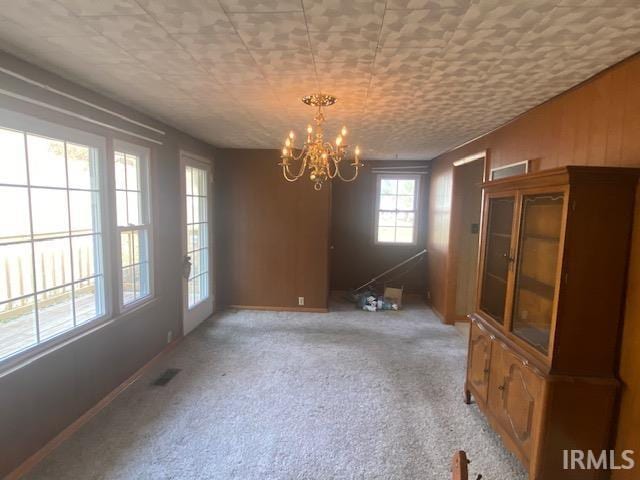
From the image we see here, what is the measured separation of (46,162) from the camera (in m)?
2.01

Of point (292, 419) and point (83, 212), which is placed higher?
point (83, 212)

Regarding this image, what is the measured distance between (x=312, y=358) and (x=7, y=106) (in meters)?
2.99

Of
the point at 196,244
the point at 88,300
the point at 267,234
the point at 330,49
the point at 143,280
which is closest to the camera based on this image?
the point at 330,49

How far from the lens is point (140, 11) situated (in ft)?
4.39

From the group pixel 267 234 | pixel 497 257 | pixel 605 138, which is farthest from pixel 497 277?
pixel 267 234

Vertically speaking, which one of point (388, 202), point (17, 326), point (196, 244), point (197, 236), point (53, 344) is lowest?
point (53, 344)

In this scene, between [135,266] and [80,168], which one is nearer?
[80,168]

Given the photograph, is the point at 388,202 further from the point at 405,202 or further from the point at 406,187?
the point at 406,187

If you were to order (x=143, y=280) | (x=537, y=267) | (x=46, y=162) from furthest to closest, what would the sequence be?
(x=143, y=280)
(x=46, y=162)
(x=537, y=267)

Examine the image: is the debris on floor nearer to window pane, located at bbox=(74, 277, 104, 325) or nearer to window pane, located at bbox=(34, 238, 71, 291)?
window pane, located at bbox=(74, 277, 104, 325)

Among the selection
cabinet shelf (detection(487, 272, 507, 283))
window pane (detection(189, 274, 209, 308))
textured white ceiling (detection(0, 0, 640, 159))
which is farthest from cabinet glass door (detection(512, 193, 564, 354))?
window pane (detection(189, 274, 209, 308))

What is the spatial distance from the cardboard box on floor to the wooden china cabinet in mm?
3198

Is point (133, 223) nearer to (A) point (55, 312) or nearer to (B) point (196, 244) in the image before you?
(A) point (55, 312)

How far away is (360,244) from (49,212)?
4528 millimetres
